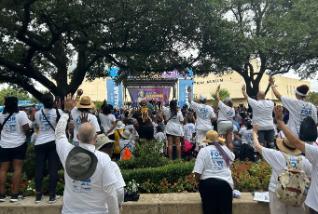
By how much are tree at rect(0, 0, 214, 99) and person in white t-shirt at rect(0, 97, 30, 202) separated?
521 cm

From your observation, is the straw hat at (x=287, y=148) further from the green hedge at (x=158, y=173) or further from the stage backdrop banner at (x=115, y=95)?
the stage backdrop banner at (x=115, y=95)

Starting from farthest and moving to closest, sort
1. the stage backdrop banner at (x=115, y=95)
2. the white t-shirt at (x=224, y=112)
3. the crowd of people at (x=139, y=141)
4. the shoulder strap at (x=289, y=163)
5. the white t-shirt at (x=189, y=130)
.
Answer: the stage backdrop banner at (x=115, y=95) < the white t-shirt at (x=189, y=130) < the white t-shirt at (x=224, y=112) < the shoulder strap at (x=289, y=163) < the crowd of people at (x=139, y=141)

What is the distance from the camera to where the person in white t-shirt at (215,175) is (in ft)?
20.6

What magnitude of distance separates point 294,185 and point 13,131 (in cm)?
464

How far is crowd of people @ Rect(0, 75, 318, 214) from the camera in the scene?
440 centimetres

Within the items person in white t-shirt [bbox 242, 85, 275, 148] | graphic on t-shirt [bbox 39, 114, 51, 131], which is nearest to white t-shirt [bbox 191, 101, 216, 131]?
person in white t-shirt [bbox 242, 85, 275, 148]

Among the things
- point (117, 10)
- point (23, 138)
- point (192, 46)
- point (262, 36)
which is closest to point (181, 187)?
point (23, 138)

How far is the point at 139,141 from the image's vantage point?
11289 millimetres

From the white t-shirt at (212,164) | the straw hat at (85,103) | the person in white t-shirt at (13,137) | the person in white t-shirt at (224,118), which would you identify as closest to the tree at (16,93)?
the person in white t-shirt at (13,137)

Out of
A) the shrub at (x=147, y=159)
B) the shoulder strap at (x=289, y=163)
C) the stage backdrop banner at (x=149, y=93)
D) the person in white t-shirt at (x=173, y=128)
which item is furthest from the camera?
the stage backdrop banner at (x=149, y=93)

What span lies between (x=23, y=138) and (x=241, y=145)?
603 centimetres

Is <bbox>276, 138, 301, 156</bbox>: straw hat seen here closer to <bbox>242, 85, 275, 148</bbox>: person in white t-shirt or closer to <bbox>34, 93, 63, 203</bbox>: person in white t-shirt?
<bbox>34, 93, 63, 203</bbox>: person in white t-shirt

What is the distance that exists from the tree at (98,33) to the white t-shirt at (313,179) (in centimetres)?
860

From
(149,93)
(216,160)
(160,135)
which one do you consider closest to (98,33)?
(160,135)
